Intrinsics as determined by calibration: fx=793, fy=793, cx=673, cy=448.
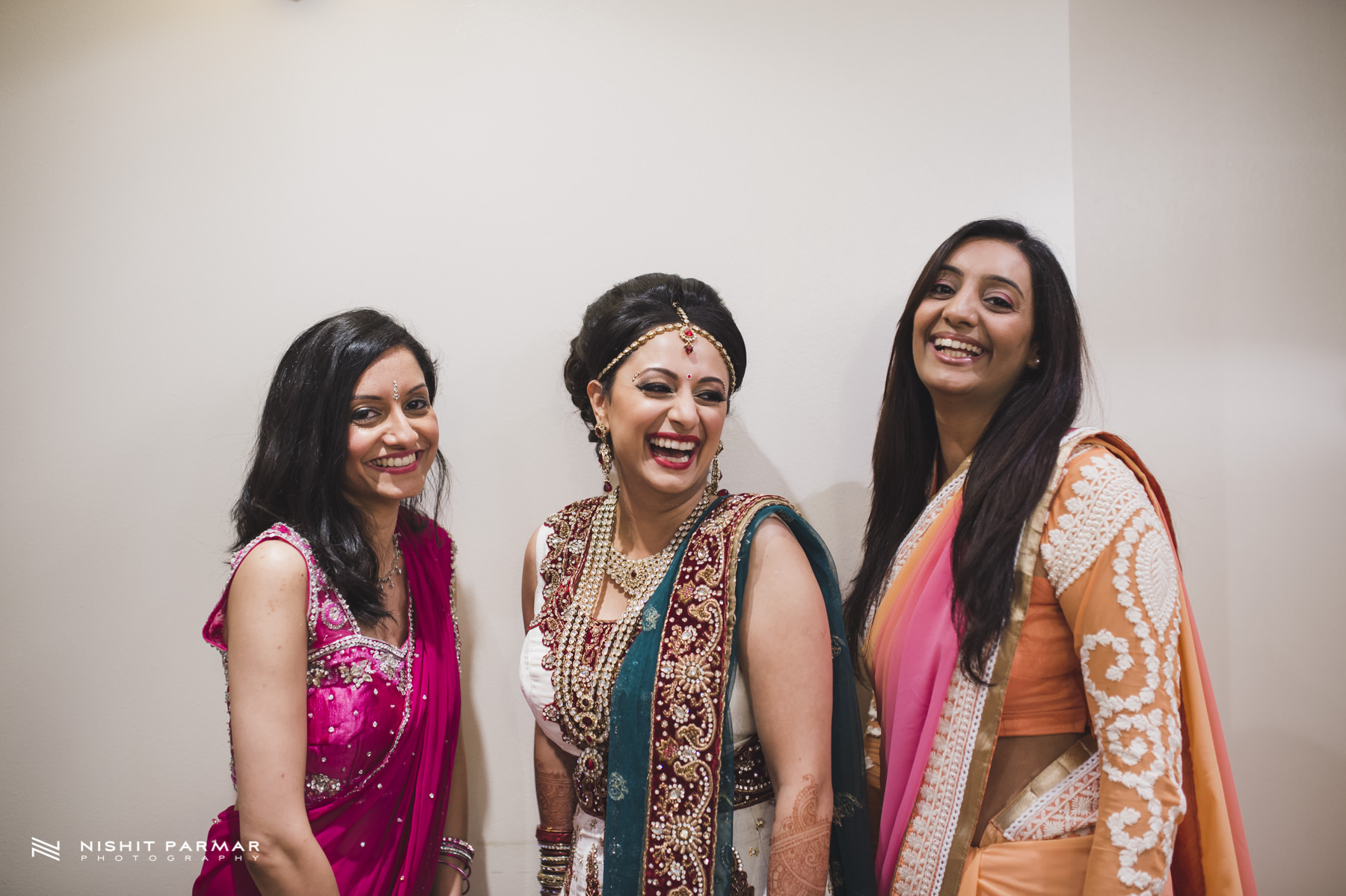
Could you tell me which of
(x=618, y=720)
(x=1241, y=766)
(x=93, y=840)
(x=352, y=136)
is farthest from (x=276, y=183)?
(x=1241, y=766)

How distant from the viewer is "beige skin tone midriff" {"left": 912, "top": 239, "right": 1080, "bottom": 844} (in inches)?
58.7

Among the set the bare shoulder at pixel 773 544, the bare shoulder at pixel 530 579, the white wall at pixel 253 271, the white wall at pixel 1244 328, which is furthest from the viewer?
the white wall at pixel 1244 328

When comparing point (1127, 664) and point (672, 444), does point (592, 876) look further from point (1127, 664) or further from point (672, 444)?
point (1127, 664)

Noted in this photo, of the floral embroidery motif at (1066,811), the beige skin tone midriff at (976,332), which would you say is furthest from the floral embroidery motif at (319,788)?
the beige skin tone midriff at (976,332)

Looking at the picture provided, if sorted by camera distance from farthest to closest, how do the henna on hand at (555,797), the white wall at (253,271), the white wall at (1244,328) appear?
the white wall at (1244,328)
the white wall at (253,271)
the henna on hand at (555,797)

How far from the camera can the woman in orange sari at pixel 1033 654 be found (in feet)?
4.05

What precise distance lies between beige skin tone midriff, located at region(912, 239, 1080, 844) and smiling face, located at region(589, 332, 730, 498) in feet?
1.49

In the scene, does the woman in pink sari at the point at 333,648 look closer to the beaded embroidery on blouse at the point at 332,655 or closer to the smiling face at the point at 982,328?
the beaded embroidery on blouse at the point at 332,655

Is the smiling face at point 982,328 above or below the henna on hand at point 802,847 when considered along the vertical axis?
above

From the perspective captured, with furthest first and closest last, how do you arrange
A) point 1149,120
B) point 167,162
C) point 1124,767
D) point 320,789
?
point 1149,120, point 167,162, point 320,789, point 1124,767

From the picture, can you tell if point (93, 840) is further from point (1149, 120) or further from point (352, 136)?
point (1149, 120)

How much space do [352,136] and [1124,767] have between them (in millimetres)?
1995

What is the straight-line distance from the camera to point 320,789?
4.62ft

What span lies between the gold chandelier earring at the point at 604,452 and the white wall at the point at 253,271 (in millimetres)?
357
